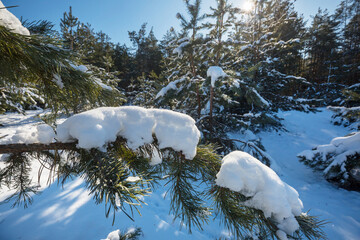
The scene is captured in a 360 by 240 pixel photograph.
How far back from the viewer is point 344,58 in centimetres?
1700

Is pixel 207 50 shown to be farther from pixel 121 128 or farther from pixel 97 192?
pixel 97 192

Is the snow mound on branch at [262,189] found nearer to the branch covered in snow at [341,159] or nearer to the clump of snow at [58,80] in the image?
the clump of snow at [58,80]

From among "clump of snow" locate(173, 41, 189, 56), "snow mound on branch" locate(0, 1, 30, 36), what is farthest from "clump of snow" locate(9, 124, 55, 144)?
"clump of snow" locate(173, 41, 189, 56)

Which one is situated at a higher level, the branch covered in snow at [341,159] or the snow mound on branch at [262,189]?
the snow mound on branch at [262,189]

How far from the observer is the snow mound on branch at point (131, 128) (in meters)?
0.69

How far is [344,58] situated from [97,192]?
26.9 metres

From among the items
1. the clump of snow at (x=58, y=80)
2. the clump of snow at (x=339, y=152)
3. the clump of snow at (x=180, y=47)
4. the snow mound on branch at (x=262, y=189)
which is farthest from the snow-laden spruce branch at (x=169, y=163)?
the clump of snow at (x=339, y=152)

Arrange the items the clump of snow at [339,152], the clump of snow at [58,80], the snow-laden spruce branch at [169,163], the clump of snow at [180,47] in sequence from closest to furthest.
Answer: the snow-laden spruce branch at [169,163], the clump of snow at [58,80], the clump of snow at [180,47], the clump of snow at [339,152]

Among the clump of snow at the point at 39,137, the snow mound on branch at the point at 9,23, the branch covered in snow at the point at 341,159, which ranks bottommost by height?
the branch covered in snow at the point at 341,159

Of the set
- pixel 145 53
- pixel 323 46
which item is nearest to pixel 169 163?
pixel 145 53

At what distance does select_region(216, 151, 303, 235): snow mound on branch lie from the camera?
0.72 metres

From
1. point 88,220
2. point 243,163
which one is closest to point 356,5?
point 243,163

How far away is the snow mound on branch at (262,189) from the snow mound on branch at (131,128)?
0.24 metres

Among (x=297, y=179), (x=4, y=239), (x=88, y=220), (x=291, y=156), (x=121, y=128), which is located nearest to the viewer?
(x=121, y=128)
